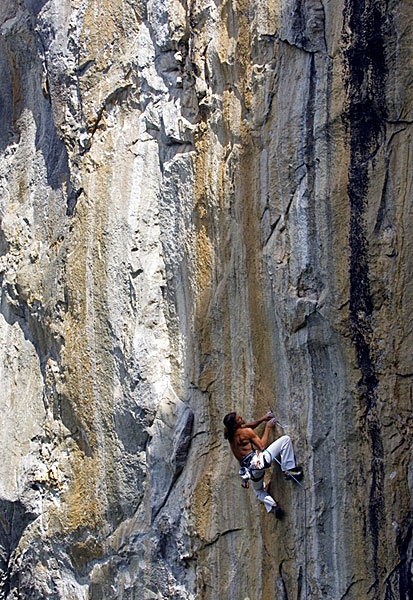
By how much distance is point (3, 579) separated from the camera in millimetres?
7840

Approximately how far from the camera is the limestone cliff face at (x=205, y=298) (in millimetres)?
5191

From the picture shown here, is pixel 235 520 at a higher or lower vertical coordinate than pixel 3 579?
higher

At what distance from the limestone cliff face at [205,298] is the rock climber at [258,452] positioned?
0.09 metres

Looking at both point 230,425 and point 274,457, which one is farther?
point 230,425

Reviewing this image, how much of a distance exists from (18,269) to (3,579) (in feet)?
9.83

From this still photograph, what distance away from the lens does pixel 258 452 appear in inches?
219

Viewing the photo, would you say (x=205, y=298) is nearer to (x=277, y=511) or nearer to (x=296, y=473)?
(x=296, y=473)

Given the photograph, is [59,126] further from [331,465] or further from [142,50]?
[331,465]

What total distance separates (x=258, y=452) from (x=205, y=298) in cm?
127

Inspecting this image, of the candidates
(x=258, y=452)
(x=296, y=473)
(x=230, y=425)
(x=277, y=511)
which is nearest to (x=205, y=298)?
(x=230, y=425)

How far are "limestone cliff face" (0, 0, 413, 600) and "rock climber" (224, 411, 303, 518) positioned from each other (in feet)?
0.29

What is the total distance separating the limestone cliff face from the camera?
17.0ft

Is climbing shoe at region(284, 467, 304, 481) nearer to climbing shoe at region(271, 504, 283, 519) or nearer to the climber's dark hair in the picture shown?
climbing shoe at region(271, 504, 283, 519)

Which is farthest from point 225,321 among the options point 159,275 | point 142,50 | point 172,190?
point 142,50
